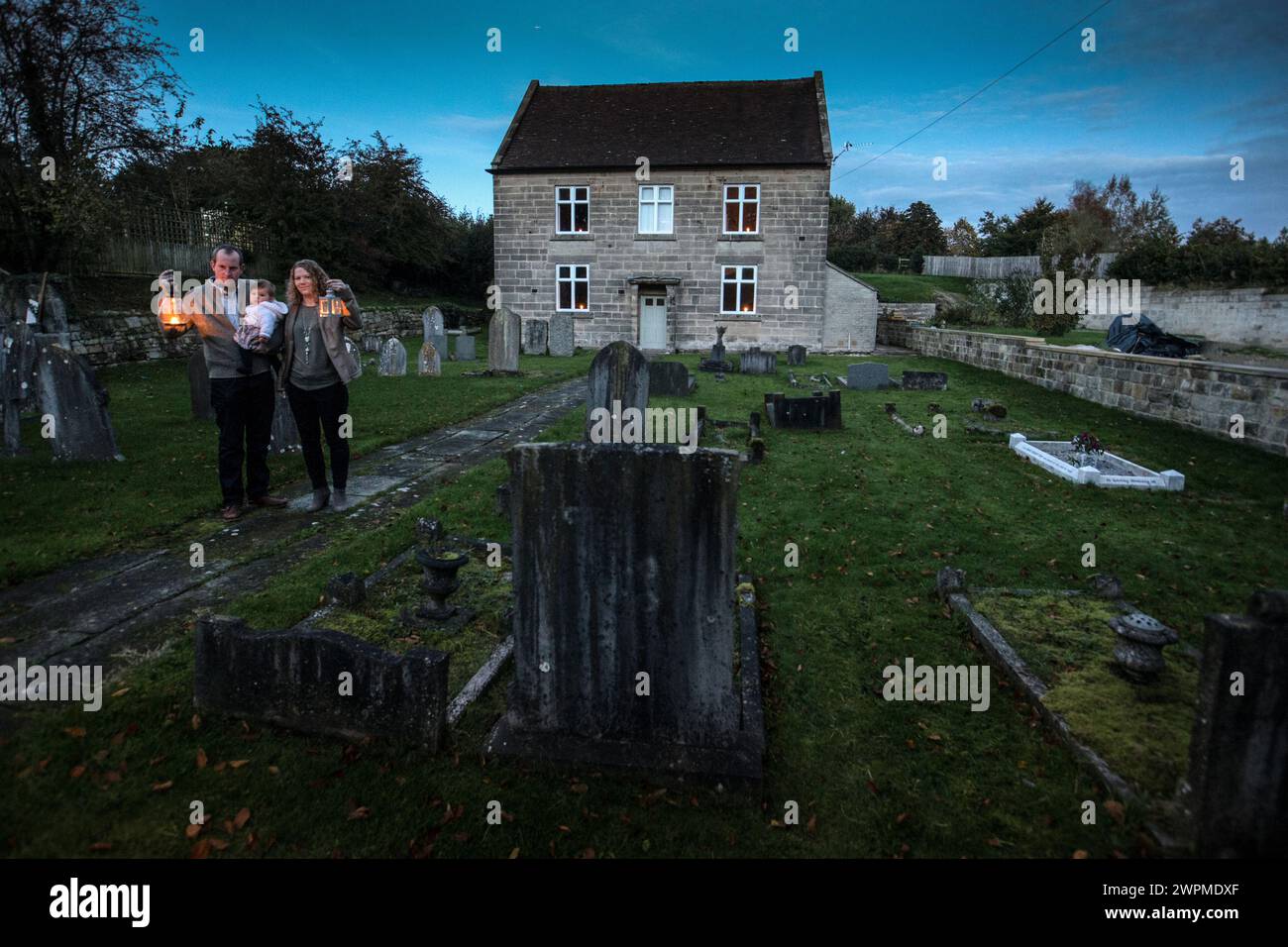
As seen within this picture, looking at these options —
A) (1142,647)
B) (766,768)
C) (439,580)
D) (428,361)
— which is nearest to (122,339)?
(428,361)

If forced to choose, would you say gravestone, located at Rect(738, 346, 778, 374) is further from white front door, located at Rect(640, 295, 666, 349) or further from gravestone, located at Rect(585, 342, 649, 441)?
gravestone, located at Rect(585, 342, 649, 441)

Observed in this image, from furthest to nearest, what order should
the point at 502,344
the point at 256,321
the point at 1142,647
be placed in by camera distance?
1. the point at 502,344
2. the point at 256,321
3. the point at 1142,647

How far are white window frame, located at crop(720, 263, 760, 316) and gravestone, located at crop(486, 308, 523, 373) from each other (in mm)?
12079

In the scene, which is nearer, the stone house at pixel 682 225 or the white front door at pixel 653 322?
the stone house at pixel 682 225

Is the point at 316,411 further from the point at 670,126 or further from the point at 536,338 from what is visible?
the point at 670,126

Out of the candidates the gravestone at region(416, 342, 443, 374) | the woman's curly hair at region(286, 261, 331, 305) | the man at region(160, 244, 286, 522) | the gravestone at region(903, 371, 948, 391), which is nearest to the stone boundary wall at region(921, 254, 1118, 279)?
the gravestone at region(903, 371, 948, 391)

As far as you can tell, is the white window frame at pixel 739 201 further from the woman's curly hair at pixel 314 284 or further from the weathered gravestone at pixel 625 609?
the weathered gravestone at pixel 625 609

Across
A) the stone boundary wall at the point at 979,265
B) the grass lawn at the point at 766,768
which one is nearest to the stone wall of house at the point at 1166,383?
the grass lawn at the point at 766,768

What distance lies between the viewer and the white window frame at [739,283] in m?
27.8

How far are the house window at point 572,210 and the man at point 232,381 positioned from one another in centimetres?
2320

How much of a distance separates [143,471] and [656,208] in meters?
23.5

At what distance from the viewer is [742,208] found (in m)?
27.3

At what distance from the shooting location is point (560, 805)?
124 inches

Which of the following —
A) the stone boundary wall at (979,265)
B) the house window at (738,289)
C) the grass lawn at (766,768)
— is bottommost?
the grass lawn at (766,768)
